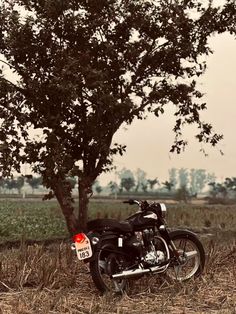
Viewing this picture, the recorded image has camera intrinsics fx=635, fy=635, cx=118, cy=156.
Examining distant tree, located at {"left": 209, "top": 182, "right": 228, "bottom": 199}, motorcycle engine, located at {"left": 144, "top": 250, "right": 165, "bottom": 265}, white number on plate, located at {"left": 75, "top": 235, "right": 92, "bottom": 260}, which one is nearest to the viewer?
white number on plate, located at {"left": 75, "top": 235, "right": 92, "bottom": 260}

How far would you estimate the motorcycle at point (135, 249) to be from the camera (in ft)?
28.5

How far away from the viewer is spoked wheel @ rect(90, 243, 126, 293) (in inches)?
337

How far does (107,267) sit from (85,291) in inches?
22.5

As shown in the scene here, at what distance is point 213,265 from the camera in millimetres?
10516

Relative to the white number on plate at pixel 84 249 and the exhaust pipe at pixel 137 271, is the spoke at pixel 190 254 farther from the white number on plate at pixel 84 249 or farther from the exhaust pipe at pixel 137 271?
the white number on plate at pixel 84 249

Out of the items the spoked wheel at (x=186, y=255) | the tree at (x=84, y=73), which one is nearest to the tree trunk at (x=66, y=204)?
the tree at (x=84, y=73)

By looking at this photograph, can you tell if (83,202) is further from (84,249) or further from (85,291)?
(84,249)

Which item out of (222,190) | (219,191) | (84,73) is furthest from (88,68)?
(219,191)

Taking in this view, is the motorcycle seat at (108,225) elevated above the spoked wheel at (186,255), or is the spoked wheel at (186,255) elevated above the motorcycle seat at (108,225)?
the motorcycle seat at (108,225)

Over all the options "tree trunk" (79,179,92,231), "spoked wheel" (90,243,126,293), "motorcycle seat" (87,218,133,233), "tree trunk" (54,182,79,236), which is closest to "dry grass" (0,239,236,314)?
"spoked wheel" (90,243,126,293)

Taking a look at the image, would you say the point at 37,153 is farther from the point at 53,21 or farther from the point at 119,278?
the point at 119,278

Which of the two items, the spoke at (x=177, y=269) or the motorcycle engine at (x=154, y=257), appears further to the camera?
the spoke at (x=177, y=269)

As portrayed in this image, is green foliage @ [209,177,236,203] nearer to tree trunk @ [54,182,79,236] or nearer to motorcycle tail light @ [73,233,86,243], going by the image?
tree trunk @ [54,182,79,236]

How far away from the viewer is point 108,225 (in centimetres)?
885
